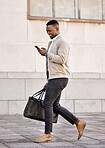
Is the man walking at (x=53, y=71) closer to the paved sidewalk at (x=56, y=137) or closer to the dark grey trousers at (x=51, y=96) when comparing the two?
the dark grey trousers at (x=51, y=96)

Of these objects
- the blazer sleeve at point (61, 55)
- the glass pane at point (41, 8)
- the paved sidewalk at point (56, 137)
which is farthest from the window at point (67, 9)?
the blazer sleeve at point (61, 55)

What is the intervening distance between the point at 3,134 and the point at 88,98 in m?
5.84

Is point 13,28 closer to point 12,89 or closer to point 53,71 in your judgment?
point 12,89

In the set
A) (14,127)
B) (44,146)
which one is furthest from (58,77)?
(14,127)

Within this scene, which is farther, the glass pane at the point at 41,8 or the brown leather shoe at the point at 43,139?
the glass pane at the point at 41,8

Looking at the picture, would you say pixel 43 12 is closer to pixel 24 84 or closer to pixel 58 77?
pixel 24 84

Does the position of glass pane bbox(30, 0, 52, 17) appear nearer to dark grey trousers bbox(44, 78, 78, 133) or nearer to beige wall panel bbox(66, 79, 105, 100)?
beige wall panel bbox(66, 79, 105, 100)

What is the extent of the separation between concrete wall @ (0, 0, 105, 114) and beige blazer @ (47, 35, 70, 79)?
222 inches

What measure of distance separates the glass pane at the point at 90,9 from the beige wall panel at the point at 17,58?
2.19 meters

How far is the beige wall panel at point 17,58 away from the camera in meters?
11.9

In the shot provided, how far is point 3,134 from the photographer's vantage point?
23.9ft

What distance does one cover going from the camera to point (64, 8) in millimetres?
12852

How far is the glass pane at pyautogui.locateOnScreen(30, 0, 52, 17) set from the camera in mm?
12445

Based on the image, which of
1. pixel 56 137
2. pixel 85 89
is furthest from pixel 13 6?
pixel 56 137
